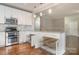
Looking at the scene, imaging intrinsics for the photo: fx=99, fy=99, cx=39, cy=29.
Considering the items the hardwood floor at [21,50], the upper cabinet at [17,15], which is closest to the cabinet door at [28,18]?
the upper cabinet at [17,15]

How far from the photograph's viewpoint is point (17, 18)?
1.73 metres

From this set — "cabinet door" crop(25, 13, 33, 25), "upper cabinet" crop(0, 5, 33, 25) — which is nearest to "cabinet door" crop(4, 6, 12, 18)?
"upper cabinet" crop(0, 5, 33, 25)

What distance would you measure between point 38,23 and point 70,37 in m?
0.61

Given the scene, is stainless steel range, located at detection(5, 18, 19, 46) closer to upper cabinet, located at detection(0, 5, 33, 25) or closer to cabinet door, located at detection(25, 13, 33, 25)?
upper cabinet, located at detection(0, 5, 33, 25)

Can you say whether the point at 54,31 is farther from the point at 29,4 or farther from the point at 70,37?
the point at 29,4

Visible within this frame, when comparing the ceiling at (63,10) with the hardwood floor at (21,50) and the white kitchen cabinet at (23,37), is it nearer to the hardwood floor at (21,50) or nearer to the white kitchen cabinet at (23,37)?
the white kitchen cabinet at (23,37)

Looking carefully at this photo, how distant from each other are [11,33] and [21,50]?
1.13ft

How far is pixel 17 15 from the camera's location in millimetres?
1724

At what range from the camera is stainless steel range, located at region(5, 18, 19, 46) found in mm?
1707

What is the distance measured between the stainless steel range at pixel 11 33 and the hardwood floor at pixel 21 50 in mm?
88

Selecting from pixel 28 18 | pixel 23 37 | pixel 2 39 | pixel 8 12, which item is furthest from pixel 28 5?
pixel 2 39

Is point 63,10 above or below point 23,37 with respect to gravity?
above

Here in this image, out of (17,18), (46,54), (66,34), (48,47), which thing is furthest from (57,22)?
(17,18)

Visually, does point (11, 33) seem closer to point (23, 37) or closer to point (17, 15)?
point (23, 37)
